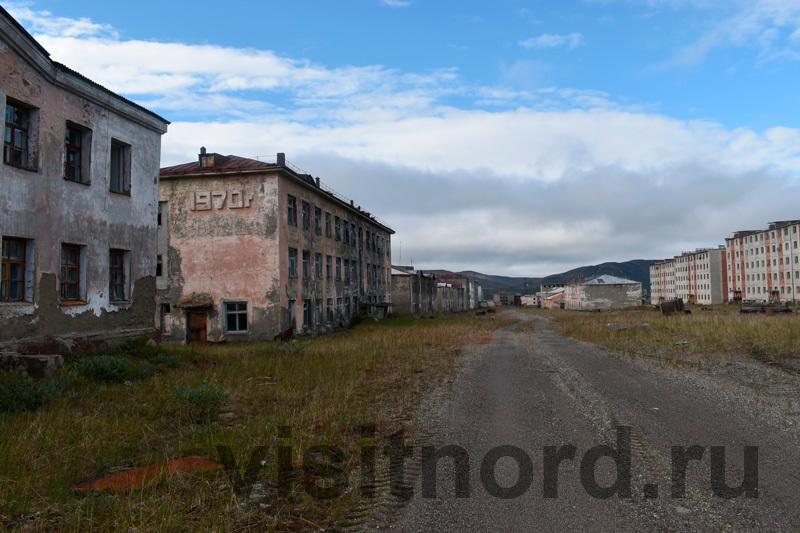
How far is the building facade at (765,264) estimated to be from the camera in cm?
7838

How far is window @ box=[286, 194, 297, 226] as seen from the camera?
26.5m

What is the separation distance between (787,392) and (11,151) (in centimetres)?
1769

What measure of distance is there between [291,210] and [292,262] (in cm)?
290

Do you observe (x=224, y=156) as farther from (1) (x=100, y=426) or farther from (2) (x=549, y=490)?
(2) (x=549, y=490)

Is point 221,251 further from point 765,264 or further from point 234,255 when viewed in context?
point 765,264

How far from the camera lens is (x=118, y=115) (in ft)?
49.5

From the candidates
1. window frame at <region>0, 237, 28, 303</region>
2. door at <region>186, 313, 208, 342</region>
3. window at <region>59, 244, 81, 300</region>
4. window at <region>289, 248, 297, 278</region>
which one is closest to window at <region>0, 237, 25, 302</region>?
window frame at <region>0, 237, 28, 303</region>

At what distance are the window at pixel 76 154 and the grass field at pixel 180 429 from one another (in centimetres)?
512

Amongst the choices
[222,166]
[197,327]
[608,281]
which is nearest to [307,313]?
[197,327]

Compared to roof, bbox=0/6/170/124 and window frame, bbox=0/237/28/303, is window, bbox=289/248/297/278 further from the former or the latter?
window frame, bbox=0/237/28/303

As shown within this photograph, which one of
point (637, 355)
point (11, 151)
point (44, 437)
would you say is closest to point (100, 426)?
point (44, 437)

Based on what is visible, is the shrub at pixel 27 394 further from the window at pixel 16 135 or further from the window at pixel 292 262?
the window at pixel 292 262

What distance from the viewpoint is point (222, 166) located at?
26.3m

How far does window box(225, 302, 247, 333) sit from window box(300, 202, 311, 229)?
20.2 feet
